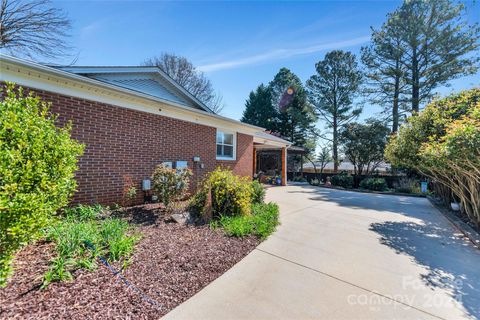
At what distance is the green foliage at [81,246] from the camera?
8.51ft

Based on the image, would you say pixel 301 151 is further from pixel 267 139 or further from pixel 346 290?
pixel 346 290

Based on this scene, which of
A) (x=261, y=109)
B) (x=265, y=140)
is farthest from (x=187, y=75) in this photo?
(x=265, y=140)

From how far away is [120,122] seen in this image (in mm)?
5855

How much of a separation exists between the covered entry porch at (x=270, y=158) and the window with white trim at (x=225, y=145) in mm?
2244

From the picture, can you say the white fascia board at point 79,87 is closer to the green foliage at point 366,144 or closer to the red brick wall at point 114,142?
the red brick wall at point 114,142

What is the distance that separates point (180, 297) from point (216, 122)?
7266 mm

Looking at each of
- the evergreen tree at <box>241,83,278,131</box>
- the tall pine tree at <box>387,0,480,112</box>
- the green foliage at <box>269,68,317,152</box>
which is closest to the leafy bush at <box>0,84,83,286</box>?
the tall pine tree at <box>387,0,480,112</box>

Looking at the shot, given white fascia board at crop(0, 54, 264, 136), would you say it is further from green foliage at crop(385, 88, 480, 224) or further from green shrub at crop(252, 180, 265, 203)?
green foliage at crop(385, 88, 480, 224)

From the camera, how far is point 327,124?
2419cm

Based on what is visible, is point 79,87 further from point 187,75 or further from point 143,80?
point 187,75

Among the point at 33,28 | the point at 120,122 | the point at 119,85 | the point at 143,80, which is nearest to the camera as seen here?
the point at 120,122

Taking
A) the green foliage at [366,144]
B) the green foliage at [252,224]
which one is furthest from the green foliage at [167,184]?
the green foliage at [366,144]

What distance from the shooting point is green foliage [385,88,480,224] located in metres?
4.32

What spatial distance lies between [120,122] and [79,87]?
1.20m
